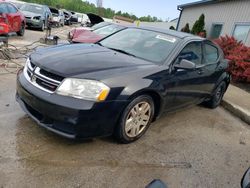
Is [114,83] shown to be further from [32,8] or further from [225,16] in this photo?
[32,8]

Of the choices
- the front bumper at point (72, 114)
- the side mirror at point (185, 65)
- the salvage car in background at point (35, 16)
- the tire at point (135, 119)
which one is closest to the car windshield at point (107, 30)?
the side mirror at point (185, 65)

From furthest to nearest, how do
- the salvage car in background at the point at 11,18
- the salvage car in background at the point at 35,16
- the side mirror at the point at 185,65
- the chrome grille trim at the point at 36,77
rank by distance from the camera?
the salvage car in background at the point at 35,16
the salvage car in background at the point at 11,18
the side mirror at the point at 185,65
the chrome grille trim at the point at 36,77

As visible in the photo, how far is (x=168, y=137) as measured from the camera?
3748mm

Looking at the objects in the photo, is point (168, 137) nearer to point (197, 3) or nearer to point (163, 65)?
point (163, 65)

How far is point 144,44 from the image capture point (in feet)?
12.8

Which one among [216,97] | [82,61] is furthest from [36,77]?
[216,97]

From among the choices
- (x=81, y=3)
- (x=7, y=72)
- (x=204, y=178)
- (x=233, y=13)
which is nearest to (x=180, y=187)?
(x=204, y=178)

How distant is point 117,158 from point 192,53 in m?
2.21

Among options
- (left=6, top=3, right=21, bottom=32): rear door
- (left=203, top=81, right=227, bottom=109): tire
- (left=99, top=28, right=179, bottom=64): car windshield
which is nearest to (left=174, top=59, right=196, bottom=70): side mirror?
(left=99, top=28, right=179, bottom=64): car windshield

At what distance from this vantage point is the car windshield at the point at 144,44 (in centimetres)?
367

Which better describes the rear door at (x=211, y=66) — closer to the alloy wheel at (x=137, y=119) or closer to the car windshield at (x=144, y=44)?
the car windshield at (x=144, y=44)

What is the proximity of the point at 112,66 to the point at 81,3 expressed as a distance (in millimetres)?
81287

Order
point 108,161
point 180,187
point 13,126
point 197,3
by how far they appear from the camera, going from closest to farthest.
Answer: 1. point 180,187
2. point 108,161
3. point 13,126
4. point 197,3

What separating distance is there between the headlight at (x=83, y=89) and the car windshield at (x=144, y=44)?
→ 1.15m
